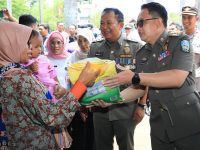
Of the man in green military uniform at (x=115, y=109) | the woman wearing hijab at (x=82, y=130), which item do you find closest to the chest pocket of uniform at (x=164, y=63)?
the man in green military uniform at (x=115, y=109)

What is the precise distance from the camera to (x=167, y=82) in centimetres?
222

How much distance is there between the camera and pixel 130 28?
10141 millimetres

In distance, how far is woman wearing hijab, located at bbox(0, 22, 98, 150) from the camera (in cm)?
176

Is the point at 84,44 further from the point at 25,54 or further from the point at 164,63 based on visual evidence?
the point at 25,54

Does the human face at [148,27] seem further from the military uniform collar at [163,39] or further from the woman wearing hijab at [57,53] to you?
the woman wearing hijab at [57,53]

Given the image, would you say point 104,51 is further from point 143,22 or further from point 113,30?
point 143,22

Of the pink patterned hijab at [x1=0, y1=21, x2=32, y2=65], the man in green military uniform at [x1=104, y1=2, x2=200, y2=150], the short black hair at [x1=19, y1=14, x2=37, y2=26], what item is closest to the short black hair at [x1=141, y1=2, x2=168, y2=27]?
the man in green military uniform at [x1=104, y1=2, x2=200, y2=150]

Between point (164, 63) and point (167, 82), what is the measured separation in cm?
21

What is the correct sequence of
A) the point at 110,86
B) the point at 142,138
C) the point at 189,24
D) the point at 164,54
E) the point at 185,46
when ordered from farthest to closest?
the point at 142,138 → the point at 189,24 → the point at 164,54 → the point at 185,46 → the point at 110,86

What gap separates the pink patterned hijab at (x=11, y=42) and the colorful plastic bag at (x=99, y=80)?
39 centimetres

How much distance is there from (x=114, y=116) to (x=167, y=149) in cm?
81

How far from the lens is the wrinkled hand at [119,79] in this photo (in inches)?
83.3

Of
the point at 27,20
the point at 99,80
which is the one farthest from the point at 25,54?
the point at 27,20

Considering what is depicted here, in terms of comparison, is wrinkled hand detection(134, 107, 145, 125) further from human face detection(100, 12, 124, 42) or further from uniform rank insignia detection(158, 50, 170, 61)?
uniform rank insignia detection(158, 50, 170, 61)
